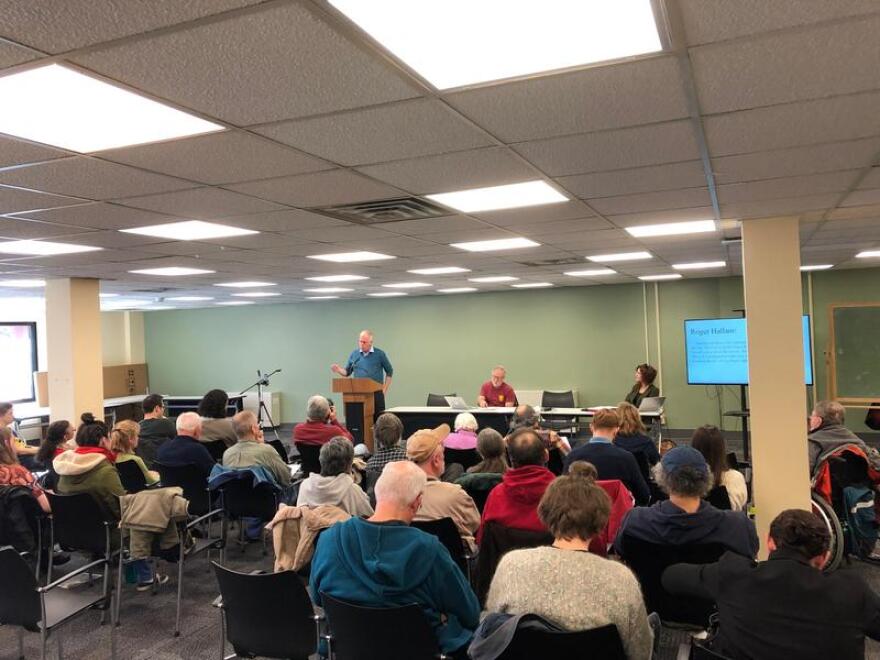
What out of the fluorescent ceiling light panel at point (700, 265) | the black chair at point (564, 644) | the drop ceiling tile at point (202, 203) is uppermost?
the fluorescent ceiling light panel at point (700, 265)

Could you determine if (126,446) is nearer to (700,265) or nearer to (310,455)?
(310,455)

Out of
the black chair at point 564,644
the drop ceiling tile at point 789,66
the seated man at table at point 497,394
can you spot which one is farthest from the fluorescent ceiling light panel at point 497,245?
the black chair at point 564,644

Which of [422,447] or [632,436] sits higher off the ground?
[422,447]

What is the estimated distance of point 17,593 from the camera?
2.92 meters

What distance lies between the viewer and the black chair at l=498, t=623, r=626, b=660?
5.46 feet

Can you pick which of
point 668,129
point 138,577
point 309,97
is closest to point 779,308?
point 668,129

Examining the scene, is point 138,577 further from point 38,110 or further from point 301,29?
point 301,29

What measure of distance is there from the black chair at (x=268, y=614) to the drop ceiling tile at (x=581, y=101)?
183 cm

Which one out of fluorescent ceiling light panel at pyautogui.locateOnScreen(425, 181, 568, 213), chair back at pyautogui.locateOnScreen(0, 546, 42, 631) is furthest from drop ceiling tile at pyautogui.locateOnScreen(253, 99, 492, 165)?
chair back at pyautogui.locateOnScreen(0, 546, 42, 631)

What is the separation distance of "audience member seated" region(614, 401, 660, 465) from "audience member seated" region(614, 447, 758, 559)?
184 cm

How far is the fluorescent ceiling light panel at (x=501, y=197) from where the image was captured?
3.35m

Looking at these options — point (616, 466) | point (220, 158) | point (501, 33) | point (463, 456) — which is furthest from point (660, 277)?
point (501, 33)

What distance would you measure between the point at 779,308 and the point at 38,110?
14.3ft

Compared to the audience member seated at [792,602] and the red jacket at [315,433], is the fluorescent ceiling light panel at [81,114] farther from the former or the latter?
→ the red jacket at [315,433]
